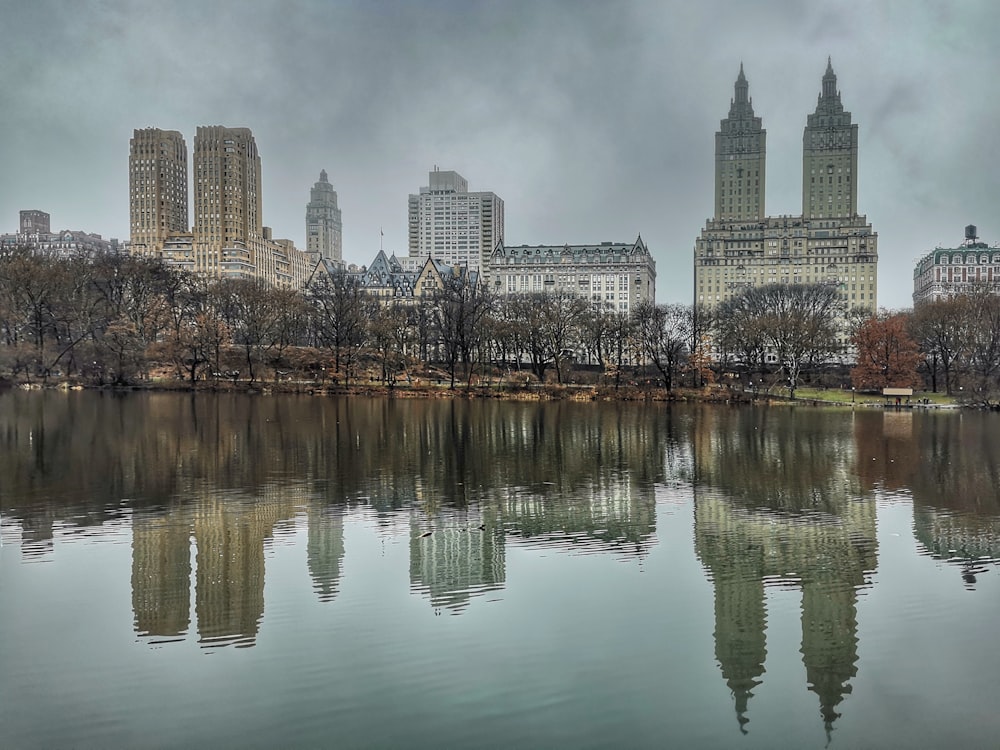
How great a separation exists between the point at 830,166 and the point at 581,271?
217 ft

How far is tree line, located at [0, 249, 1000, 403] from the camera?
226 ft

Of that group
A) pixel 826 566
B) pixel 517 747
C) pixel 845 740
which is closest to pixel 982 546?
pixel 826 566

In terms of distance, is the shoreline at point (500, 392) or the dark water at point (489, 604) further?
the shoreline at point (500, 392)

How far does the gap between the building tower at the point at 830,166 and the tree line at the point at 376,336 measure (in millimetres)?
112625

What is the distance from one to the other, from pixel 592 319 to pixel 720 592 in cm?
7690

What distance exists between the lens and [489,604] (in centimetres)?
1312

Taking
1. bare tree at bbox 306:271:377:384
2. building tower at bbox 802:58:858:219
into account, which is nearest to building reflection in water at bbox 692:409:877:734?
bare tree at bbox 306:271:377:384

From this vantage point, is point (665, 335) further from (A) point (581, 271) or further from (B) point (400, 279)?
(A) point (581, 271)

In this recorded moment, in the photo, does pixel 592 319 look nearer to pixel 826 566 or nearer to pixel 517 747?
pixel 826 566

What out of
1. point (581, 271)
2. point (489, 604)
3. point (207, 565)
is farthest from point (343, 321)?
point (581, 271)

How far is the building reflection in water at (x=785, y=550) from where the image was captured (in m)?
11.1

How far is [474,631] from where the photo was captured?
11.9 meters

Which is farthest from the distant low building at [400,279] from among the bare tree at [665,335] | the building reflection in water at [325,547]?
the building reflection in water at [325,547]

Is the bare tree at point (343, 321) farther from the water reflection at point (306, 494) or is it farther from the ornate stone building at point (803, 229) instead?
the ornate stone building at point (803, 229)
